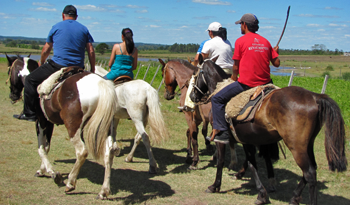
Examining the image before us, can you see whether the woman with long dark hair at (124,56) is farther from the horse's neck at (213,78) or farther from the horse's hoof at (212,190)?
the horse's hoof at (212,190)

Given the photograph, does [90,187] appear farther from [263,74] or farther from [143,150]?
[263,74]

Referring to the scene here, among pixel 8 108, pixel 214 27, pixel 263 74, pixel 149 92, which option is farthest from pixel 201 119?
pixel 8 108

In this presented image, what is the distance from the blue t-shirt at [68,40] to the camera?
501cm

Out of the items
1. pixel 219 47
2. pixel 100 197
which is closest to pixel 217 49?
pixel 219 47

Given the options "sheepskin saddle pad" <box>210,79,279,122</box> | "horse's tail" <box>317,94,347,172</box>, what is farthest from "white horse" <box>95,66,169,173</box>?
"horse's tail" <box>317,94,347,172</box>

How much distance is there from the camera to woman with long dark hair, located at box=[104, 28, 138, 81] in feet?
20.1

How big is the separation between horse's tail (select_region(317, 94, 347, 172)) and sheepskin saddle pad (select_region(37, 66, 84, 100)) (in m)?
3.95

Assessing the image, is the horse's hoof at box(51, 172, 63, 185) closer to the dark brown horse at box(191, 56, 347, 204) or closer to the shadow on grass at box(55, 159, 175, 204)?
the shadow on grass at box(55, 159, 175, 204)

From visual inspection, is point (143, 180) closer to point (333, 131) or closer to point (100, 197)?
point (100, 197)

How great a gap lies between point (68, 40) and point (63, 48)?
181mm

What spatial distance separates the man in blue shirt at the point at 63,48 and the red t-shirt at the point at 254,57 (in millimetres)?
2716

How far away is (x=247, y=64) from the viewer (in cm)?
445

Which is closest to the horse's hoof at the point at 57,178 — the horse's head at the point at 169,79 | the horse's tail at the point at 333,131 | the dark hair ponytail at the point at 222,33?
the horse's head at the point at 169,79

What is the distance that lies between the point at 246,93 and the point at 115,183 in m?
2.90
